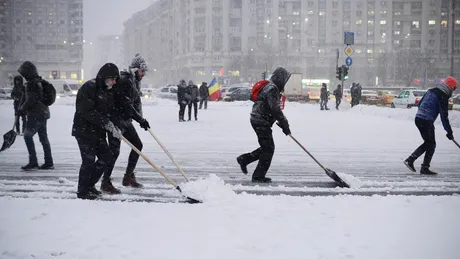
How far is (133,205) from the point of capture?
18.7 ft

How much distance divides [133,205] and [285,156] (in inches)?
213

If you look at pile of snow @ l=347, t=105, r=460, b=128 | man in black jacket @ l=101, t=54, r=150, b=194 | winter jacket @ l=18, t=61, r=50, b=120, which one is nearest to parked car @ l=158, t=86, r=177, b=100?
pile of snow @ l=347, t=105, r=460, b=128

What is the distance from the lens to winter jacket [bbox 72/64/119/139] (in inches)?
225

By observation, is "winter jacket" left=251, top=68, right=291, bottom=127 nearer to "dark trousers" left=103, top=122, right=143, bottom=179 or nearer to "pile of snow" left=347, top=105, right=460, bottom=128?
"dark trousers" left=103, top=122, right=143, bottom=179

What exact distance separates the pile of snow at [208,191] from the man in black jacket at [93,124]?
1148 millimetres

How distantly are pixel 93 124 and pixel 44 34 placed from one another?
128295 millimetres

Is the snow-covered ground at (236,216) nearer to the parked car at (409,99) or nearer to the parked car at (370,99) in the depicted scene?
the parked car at (409,99)

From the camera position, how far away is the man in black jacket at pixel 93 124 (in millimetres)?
5711

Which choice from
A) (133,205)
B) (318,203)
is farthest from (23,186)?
(318,203)

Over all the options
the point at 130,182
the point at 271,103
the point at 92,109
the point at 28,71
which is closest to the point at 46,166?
the point at 28,71

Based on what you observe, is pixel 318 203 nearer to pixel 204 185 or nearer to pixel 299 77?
pixel 204 185

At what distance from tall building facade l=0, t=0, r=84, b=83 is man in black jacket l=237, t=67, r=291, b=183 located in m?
120

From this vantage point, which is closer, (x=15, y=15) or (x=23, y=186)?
(x=23, y=186)

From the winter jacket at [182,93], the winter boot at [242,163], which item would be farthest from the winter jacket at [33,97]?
the winter jacket at [182,93]
